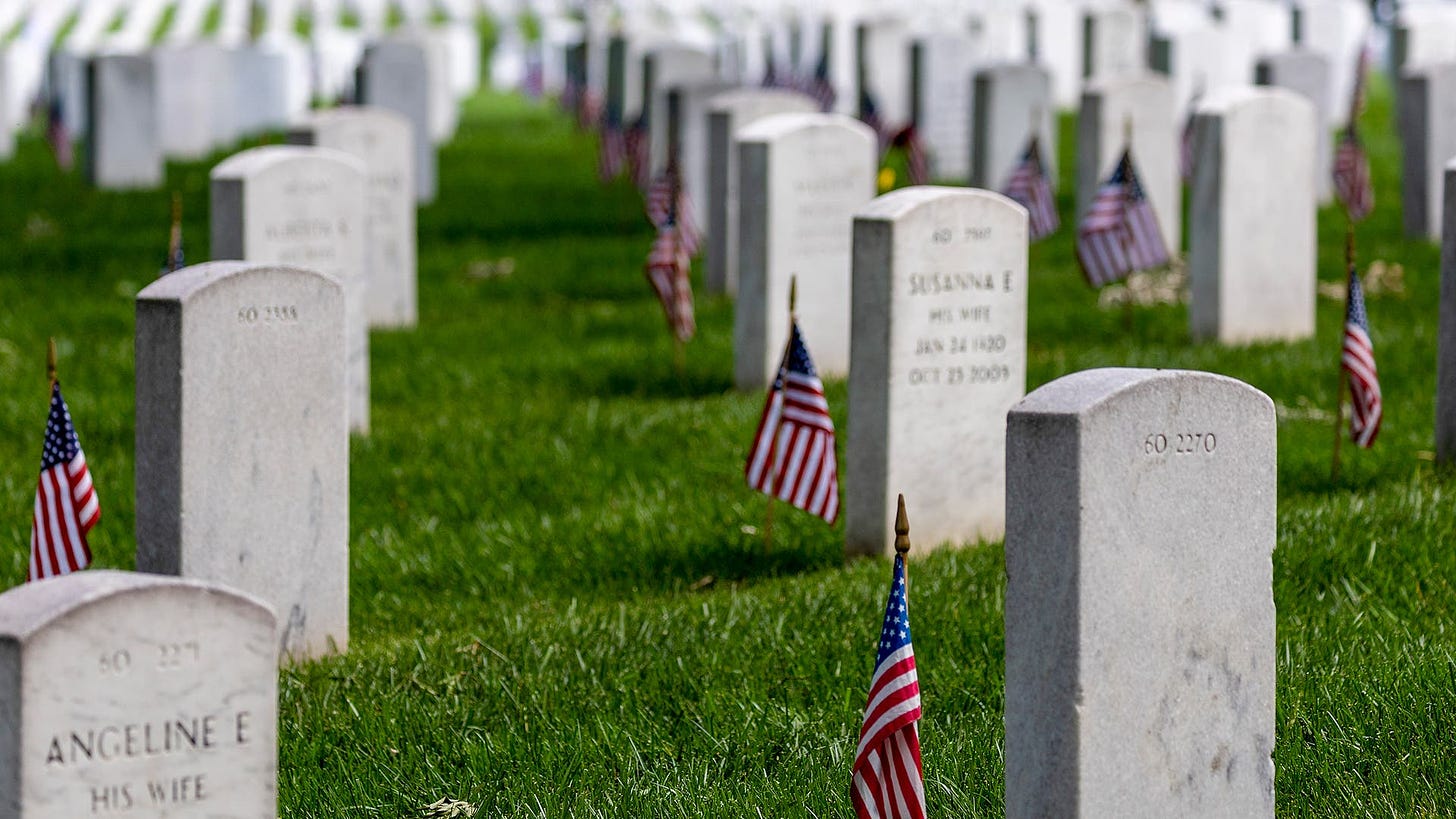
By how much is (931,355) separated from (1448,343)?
6.21ft

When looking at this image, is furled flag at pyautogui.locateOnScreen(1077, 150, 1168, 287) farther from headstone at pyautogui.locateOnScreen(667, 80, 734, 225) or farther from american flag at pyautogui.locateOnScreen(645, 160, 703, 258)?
headstone at pyautogui.locateOnScreen(667, 80, 734, 225)

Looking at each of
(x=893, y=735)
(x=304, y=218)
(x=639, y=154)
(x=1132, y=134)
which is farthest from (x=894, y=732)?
(x=639, y=154)

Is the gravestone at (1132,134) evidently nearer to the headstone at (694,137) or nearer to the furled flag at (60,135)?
the headstone at (694,137)

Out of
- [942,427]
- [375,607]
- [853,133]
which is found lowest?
[375,607]

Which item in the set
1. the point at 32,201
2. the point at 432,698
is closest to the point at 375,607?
the point at 432,698

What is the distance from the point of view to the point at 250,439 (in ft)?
22.0

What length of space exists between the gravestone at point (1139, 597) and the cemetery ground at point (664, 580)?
0.43 m

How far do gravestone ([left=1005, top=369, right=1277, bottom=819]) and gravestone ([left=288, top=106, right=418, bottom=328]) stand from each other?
869 centimetres

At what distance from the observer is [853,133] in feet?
34.9

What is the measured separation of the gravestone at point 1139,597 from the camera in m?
4.57

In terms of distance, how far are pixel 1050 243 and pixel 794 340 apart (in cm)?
886

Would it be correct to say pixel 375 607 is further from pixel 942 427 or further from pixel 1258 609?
pixel 1258 609

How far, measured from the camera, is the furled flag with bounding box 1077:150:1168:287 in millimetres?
11273

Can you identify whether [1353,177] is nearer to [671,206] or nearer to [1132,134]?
[1132,134]
